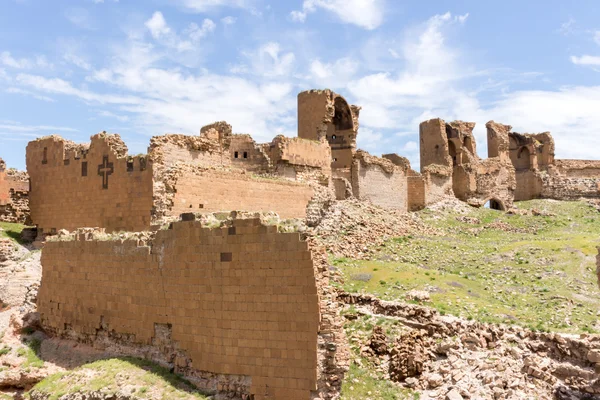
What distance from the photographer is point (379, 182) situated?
31.2 m

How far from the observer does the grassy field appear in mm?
14922

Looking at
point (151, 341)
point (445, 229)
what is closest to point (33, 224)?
point (151, 341)

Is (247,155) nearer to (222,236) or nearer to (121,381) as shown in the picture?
(222,236)

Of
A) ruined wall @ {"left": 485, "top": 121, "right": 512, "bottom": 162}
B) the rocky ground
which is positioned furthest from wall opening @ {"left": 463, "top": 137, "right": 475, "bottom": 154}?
the rocky ground

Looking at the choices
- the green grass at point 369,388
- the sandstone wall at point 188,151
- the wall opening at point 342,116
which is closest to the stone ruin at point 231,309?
the green grass at point 369,388

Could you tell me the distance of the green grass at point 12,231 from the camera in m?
22.4

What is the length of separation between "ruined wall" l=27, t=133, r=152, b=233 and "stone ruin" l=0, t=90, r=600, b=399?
61 millimetres

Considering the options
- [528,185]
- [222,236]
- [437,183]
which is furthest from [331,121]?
[222,236]

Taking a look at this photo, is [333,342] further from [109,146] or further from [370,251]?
[109,146]

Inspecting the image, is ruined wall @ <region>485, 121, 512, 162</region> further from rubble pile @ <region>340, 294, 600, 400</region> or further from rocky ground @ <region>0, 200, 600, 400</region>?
rubble pile @ <region>340, 294, 600, 400</region>

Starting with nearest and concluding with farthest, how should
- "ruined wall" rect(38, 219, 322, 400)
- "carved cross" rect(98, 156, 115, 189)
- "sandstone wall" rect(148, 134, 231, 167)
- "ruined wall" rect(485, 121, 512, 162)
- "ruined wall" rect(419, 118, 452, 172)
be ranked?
"ruined wall" rect(38, 219, 322, 400) < "sandstone wall" rect(148, 134, 231, 167) < "carved cross" rect(98, 156, 115, 189) < "ruined wall" rect(419, 118, 452, 172) < "ruined wall" rect(485, 121, 512, 162)

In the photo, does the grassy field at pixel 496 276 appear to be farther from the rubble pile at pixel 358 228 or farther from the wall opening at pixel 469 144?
the wall opening at pixel 469 144

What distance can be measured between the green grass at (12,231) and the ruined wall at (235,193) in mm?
8031

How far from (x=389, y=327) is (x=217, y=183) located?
9.42m
